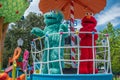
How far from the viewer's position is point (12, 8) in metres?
12.1

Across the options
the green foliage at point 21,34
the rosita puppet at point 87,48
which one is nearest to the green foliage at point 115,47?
the green foliage at point 21,34

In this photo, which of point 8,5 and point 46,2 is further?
point 8,5

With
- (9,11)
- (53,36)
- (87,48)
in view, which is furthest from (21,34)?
(87,48)

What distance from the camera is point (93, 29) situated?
679 centimetres

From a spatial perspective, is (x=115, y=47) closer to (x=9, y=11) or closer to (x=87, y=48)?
(x=9, y=11)

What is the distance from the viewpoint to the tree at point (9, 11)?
11.9 meters

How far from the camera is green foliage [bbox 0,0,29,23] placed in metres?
11.9

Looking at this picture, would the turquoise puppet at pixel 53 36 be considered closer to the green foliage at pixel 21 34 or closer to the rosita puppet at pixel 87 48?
the rosita puppet at pixel 87 48

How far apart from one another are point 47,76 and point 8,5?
6.04 meters

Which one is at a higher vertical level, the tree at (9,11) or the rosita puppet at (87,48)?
the tree at (9,11)

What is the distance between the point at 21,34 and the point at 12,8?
1910 centimetres

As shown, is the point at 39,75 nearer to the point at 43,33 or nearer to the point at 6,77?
the point at 43,33

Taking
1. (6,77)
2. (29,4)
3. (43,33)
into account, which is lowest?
(6,77)

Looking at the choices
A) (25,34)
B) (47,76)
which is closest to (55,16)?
(47,76)
